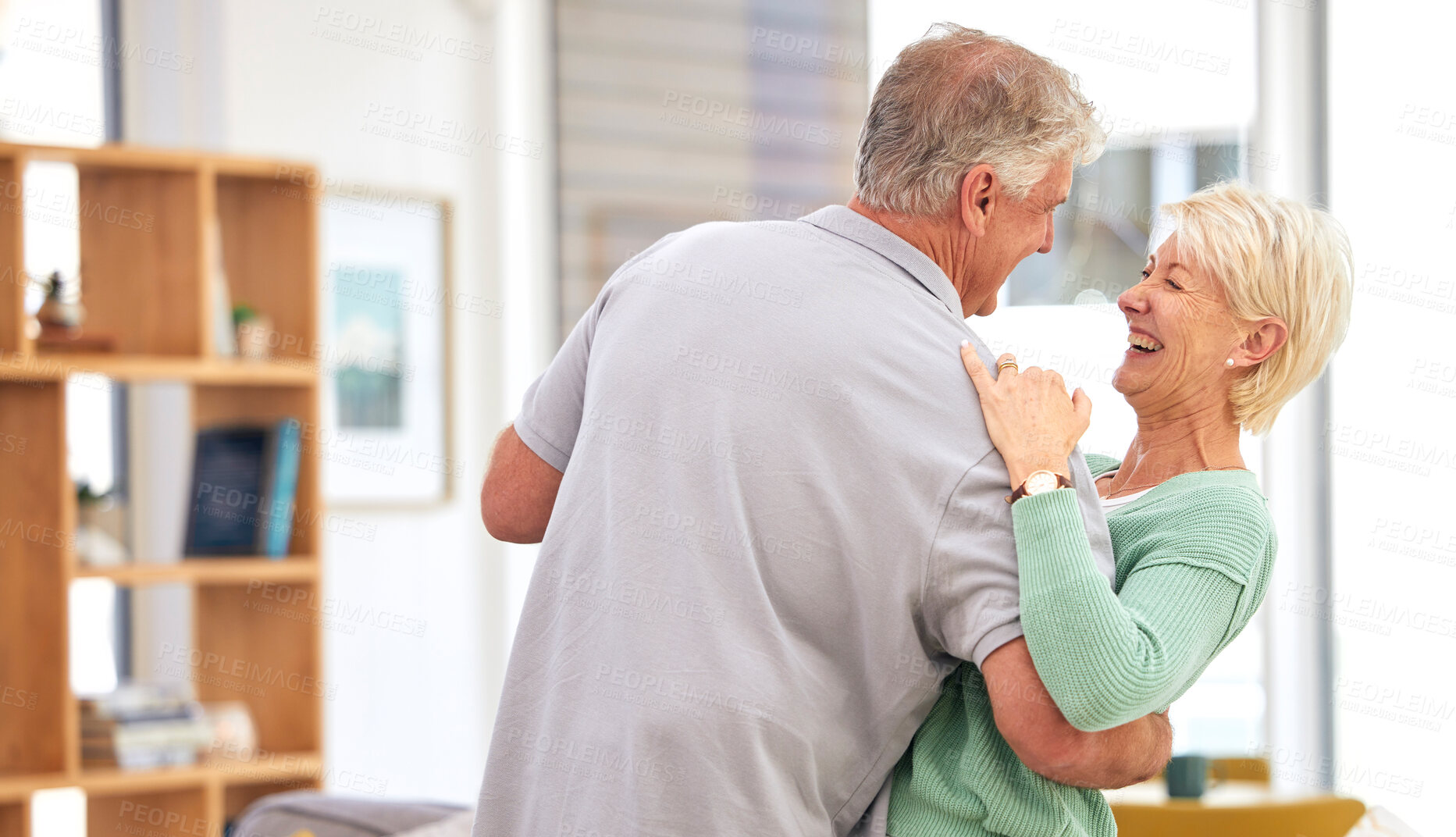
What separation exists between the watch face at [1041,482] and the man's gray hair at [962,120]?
305mm

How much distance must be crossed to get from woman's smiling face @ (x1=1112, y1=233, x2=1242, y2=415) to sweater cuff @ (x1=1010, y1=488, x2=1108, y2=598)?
460mm

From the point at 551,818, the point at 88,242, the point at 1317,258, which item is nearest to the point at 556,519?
the point at 551,818

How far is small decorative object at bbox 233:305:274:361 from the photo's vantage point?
3.25 meters

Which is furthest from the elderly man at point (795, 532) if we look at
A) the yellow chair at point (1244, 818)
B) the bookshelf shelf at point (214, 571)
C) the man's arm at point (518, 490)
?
the bookshelf shelf at point (214, 571)

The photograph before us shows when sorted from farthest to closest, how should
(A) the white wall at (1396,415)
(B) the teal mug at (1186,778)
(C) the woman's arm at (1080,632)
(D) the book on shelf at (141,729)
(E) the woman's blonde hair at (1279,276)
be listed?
1. (D) the book on shelf at (141,729)
2. (A) the white wall at (1396,415)
3. (B) the teal mug at (1186,778)
4. (E) the woman's blonde hair at (1279,276)
5. (C) the woman's arm at (1080,632)

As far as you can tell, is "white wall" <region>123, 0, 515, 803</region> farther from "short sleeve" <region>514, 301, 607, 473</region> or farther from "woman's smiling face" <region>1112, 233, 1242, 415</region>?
"woman's smiling face" <region>1112, 233, 1242, 415</region>

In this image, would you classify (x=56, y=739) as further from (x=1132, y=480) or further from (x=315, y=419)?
(x=1132, y=480)

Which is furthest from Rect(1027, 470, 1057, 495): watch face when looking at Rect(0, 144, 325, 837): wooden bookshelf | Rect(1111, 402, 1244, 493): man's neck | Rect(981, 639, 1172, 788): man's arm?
Rect(0, 144, 325, 837): wooden bookshelf

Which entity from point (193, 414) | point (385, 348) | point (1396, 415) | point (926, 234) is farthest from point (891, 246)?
point (385, 348)

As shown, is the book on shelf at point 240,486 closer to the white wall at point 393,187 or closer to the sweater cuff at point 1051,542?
the white wall at point 393,187

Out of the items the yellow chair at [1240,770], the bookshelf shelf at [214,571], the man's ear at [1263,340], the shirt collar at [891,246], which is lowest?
the yellow chair at [1240,770]

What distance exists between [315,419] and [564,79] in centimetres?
164

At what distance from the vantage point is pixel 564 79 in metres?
4.27

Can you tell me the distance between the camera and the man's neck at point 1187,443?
150 centimetres
